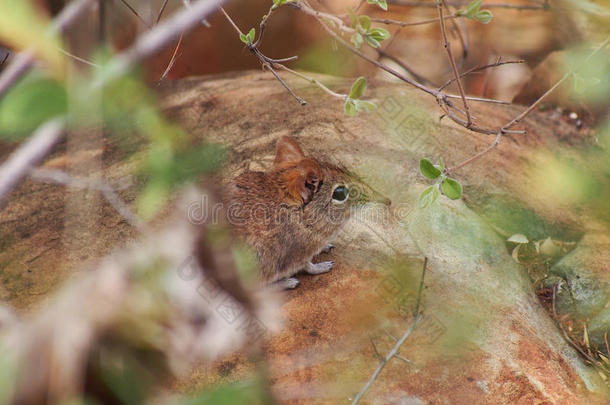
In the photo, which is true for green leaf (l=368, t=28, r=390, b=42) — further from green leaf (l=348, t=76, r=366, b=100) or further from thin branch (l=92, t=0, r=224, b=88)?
thin branch (l=92, t=0, r=224, b=88)

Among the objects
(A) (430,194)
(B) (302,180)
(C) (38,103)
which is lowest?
(B) (302,180)

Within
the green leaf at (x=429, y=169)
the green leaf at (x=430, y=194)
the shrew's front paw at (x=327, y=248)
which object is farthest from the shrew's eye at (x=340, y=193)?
the green leaf at (x=429, y=169)

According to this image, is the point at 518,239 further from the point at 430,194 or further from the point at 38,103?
the point at 38,103

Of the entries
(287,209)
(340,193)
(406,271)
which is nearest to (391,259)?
(406,271)

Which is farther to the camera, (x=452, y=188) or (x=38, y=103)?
(x=452, y=188)

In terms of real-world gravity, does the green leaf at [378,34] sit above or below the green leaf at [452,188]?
above

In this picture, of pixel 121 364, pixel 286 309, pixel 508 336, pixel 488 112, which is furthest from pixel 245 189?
pixel 488 112

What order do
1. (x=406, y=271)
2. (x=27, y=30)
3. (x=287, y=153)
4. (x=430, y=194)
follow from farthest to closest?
(x=287, y=153), (x=406, y=271), (x=430, y=194), (x=27, y=30)

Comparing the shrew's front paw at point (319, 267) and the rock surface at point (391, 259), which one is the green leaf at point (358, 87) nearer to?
the rock surface at point (391, 259)

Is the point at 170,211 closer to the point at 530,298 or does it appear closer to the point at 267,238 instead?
the point at 267,238
